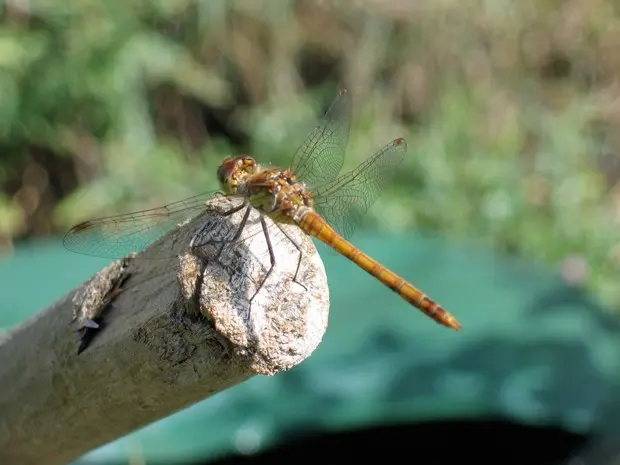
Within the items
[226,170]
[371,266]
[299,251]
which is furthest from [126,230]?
[299,251]

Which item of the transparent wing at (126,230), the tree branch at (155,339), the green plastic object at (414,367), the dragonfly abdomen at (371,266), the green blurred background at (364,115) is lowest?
the tree branch at (155,339)

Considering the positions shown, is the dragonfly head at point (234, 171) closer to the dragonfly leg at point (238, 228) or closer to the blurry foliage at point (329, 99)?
the dragonfly leg at point (238, 228)

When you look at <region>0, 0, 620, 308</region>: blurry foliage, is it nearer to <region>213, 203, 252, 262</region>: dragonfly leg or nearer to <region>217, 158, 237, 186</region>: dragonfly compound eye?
<region>217, 158, 237, 186</region>: dragonfly compound eye

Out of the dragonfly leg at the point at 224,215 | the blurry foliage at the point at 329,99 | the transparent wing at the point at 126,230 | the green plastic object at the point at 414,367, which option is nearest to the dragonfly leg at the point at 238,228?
the dragonfly leg at the point at 224,215

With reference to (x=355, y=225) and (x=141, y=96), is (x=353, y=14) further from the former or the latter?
(x=355, y=225)

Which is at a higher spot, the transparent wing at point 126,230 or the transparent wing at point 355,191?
the transparent wing at point 355,191

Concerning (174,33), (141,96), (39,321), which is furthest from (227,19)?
(39,321)
